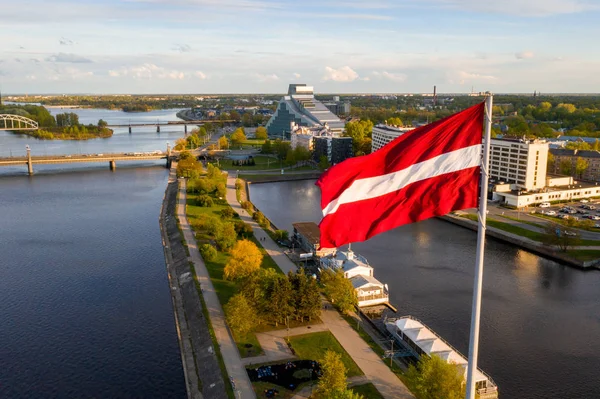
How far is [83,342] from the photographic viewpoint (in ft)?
73.0

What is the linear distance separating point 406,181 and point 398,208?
1.45 ft

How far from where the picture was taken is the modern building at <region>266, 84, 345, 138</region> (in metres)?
100

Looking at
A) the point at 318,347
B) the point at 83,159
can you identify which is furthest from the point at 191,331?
the point at 83,159

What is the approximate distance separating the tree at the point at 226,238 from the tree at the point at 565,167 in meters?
42.1

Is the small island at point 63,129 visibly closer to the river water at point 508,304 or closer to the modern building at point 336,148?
the modern building at point 336,148

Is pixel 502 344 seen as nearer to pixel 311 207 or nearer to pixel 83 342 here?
pixel 83 342

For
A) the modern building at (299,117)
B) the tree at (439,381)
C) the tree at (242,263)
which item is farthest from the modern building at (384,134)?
the tree at (439,381)

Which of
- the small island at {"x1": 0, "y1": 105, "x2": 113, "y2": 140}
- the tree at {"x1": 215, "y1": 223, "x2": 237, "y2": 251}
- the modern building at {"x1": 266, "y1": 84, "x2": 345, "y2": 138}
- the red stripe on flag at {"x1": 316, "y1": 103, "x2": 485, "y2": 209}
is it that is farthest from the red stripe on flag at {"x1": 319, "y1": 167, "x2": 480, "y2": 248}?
the small island at {"x1": 0, "y1": 105, "x2": 113, "y2": 140}

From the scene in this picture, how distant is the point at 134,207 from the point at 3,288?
19.6 m

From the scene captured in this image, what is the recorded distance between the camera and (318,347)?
1986 centimetres

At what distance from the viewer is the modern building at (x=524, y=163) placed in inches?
1873

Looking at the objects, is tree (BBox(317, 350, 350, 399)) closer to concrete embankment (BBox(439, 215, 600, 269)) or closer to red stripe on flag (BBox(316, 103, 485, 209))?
red stripe on flag (BBox(316, 103, 485, 209))

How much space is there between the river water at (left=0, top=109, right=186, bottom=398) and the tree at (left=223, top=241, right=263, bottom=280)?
11.9 ft

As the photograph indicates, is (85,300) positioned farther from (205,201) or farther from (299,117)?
(299,117)
